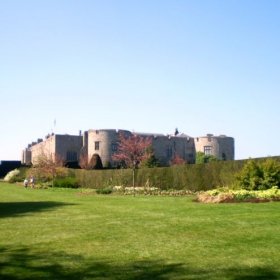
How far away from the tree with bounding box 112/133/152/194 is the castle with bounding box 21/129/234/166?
1.62 metres

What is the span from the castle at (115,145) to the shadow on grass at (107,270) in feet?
187

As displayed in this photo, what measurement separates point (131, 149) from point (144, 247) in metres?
51.9

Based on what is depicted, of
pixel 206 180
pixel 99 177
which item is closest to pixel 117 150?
pixel 99 177

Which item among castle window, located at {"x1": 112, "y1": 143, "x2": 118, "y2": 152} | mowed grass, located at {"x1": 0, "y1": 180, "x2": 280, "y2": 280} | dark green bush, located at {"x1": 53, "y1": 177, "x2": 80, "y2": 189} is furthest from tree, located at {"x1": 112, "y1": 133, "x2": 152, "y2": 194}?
mowed grass, located at {"x1": 0, "y1": 180, "x2": 280, "y2": 280}

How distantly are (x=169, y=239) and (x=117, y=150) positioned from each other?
57567 millimetres

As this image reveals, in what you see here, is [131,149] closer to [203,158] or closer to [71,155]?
[71,155]

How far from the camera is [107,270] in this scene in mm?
5828

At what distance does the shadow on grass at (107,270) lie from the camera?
216 inches

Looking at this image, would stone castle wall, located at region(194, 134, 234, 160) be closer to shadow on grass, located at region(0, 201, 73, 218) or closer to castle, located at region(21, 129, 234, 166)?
castle, located at region(21, 129, 234, 166)

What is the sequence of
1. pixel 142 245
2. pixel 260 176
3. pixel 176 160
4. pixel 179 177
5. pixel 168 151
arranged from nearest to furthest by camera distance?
pixel 142 245 < pixel 260 176 < pixel 179 177 < pixel 176 160 < pixel 168 151

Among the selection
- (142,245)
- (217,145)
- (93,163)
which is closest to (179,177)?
(142,245)

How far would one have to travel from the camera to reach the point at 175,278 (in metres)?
5.39

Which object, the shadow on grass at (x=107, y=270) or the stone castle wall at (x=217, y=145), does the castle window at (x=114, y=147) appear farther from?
the shadow on grass at (x=107, y=270)

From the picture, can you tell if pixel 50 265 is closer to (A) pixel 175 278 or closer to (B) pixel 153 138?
(A) pixel 175 278
